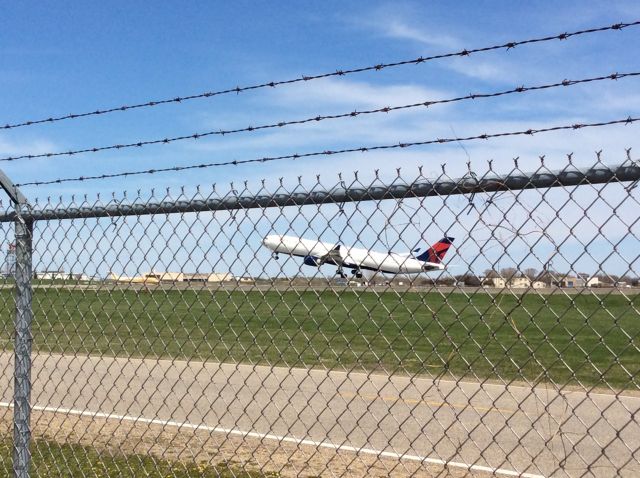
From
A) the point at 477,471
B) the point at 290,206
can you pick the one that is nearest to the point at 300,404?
the point at 477,471

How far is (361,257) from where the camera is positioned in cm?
412

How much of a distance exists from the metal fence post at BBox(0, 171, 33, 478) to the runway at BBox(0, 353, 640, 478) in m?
1.05

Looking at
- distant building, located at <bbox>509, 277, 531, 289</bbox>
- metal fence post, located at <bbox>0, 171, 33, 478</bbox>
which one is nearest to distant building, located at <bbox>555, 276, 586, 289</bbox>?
distant building, located at <bbox>509, 277, 531, 289</bbox>

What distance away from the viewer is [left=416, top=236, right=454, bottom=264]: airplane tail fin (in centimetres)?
348

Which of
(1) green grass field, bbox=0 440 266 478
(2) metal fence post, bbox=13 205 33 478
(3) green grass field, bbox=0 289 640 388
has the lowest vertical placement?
(3) green grass field, bbox=0 289 640 388

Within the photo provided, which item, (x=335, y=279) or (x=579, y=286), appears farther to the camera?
(x=335, y=279)

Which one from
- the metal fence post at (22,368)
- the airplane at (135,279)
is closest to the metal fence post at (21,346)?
the metal fence post at (22,368)

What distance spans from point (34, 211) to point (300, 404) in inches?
232

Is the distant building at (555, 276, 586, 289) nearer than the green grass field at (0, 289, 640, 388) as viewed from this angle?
Yes

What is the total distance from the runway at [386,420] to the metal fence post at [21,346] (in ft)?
3.45

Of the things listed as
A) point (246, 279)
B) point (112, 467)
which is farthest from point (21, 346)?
point (112, 467)

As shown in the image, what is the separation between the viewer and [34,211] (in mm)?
4770

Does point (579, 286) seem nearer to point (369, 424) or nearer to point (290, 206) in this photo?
point (290, 206)

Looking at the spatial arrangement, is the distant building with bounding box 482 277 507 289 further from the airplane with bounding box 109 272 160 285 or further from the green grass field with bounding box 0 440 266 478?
the green grass field with bounding box 0 440 266 478
